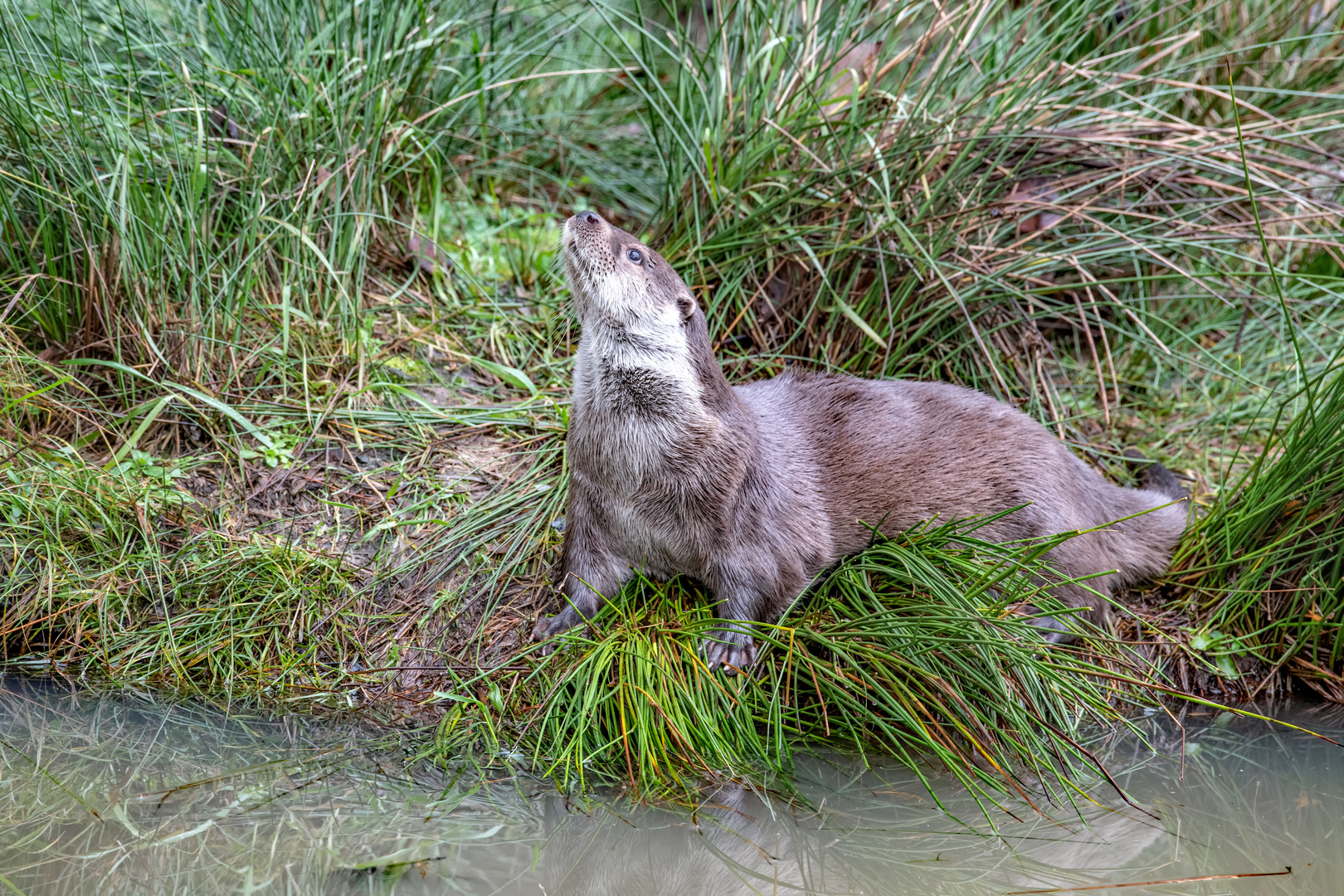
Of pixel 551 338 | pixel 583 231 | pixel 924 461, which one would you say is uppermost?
pixel 583 231

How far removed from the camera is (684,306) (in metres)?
2.78

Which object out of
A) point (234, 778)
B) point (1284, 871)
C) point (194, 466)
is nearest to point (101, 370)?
point (194, 466)

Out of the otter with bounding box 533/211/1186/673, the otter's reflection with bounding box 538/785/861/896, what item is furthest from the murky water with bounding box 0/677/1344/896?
the otter with bounding box 533/211/1186/673

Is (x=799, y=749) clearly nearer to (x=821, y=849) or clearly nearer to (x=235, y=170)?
(x=821, y=849)

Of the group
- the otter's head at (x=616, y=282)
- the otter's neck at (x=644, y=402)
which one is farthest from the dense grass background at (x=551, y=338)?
the otter's head at (x=616, y=282)

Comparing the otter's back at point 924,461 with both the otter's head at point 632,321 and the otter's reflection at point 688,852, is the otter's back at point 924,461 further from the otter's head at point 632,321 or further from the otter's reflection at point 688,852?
the otter's reflection at point 688,852

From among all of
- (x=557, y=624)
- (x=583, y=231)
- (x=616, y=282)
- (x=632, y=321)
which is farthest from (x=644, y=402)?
(x=557, y=624)

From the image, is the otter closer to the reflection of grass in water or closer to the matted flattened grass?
the matted flattened grass

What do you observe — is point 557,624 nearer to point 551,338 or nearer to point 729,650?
point 729,650

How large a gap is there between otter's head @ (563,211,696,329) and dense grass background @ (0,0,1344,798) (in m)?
0.74

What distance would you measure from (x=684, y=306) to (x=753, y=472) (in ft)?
1.61

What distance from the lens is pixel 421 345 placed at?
12.1 feet

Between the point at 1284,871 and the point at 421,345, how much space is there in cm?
295

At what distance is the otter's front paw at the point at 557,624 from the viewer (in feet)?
9.36
